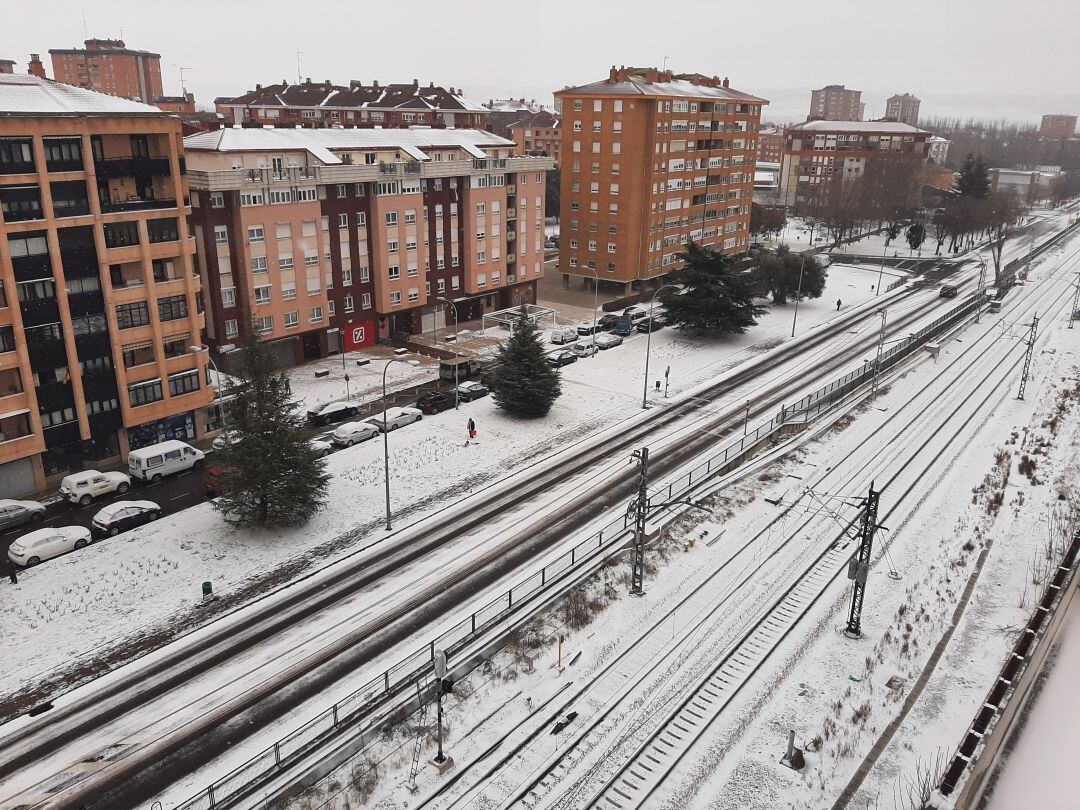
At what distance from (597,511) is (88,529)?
830 inches

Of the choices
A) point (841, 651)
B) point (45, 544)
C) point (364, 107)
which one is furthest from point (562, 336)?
point (364, 107)

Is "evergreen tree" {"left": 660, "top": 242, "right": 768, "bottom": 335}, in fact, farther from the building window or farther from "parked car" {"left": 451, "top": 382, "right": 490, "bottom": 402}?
the building window

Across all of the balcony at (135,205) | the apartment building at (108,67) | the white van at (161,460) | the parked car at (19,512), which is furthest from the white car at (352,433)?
the apartment building at (108,67)

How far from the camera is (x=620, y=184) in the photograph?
72.4 m

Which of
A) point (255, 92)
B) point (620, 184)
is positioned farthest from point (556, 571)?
point (255, 92)

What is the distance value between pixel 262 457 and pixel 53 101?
19.1 m

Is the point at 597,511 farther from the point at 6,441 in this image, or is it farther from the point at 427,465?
the point at 6,441

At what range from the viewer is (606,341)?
6094cm

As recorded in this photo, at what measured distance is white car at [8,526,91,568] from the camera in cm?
2964

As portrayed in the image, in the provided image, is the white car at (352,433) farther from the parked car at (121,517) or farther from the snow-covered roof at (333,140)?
the snow-covered roof at (333,140)

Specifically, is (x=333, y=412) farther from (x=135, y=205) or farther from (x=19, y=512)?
(x=19, y=512)

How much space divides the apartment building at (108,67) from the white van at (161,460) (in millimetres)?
142655

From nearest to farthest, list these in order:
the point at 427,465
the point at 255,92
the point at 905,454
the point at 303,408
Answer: the point at 427,465
the point at 905,454
the point at 303,408
the point at 255,92

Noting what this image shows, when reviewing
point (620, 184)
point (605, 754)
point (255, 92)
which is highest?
point (255, 92)
